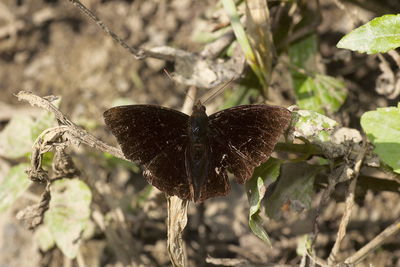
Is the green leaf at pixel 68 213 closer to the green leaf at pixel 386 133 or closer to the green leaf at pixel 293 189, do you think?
the green leaf at pixel 293 189

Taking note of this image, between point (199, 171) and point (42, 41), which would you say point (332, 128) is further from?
point (42, 41)

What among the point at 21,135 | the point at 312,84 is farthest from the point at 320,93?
the point at 21,135

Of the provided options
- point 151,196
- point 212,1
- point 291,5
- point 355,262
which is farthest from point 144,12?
point 355,262

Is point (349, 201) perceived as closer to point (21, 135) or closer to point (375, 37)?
point (375, 37)

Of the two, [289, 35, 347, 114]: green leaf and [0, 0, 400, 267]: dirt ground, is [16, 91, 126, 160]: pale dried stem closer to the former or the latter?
[0, 0, 400, 267]: dirt ground

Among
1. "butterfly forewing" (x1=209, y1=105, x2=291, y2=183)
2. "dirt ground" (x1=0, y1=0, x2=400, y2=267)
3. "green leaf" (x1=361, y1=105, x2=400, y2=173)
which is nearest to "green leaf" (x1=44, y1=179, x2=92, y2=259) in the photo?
"dirt ground" (x1=0, y1=0, x2=400, y2=267)
